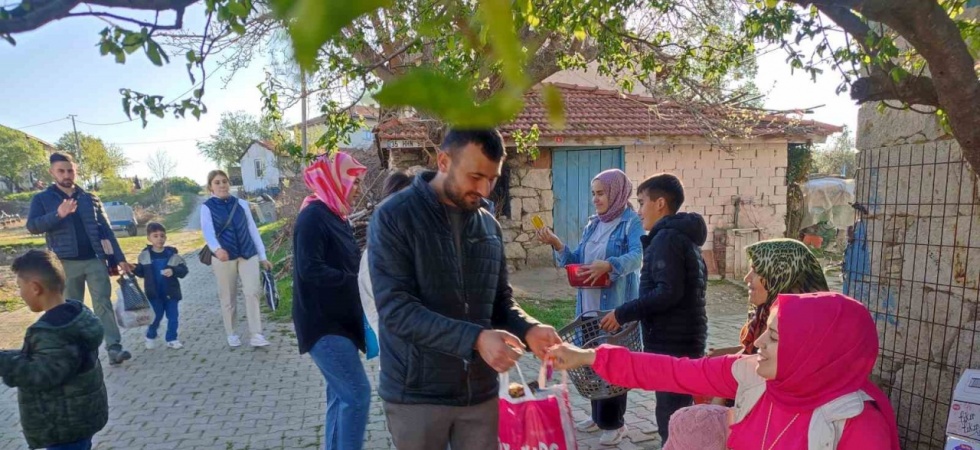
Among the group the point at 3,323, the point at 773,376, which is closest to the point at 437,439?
the point at 773,376

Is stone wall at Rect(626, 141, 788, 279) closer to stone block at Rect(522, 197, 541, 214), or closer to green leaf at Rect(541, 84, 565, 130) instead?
stone block at Rect(522, 197, 541, 214)

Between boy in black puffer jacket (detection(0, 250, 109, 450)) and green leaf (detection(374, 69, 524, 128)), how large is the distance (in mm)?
2792

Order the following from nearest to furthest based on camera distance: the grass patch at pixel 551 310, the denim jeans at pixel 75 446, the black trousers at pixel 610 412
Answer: the denim jeans at pixel 75 446 → the black trousers at pixel 610 412 → the grass patch at pixel 551 310

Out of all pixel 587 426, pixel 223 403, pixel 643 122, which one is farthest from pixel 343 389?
pixel 643 122

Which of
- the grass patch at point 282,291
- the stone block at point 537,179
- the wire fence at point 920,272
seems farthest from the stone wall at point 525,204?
the wire fence at point 920,272

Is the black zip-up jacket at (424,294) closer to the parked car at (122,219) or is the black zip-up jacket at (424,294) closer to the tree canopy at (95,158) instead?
the parked car at (122,219)

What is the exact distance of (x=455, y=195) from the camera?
1983 millimetres

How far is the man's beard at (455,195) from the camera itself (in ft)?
6.47

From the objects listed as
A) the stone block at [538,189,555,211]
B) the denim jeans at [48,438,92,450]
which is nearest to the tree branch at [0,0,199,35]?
the denim jeans at [48,438,92,450]

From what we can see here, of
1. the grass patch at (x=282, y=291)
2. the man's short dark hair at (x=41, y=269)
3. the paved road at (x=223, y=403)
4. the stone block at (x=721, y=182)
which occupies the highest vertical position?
the stone block at (x=721, y=182)

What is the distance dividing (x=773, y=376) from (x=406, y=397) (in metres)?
1.27

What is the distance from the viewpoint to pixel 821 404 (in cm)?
178

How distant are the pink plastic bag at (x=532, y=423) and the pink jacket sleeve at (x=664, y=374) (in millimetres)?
270

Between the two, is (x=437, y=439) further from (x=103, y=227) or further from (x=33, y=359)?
(x=103, y=227)
